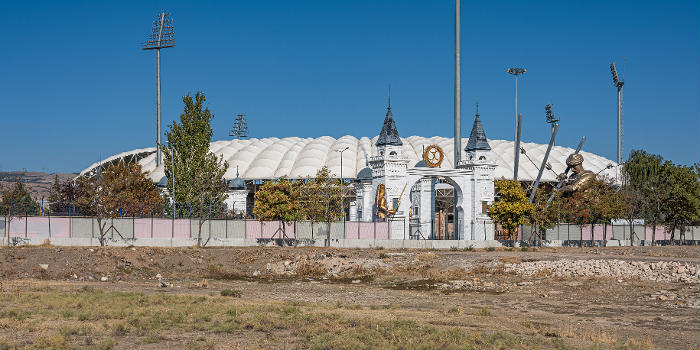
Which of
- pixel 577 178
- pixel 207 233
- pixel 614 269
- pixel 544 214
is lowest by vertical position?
pixel 614 269

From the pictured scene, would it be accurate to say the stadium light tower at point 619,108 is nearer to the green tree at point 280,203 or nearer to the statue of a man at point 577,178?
the statue of a man at point 577,178

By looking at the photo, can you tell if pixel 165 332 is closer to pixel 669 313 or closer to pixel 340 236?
pixel 669 313

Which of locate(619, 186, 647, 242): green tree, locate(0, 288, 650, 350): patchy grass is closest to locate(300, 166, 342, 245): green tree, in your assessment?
locate(619, 186, 647, 242): green tree

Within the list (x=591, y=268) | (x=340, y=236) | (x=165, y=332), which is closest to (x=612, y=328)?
(x=165, y=332)

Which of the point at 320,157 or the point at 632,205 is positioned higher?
the point at 320,157

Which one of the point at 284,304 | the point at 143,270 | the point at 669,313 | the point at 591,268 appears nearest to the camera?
the point at 669,313

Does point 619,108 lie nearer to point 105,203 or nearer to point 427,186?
point 427,186

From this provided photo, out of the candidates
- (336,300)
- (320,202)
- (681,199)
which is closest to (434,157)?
(320,202)

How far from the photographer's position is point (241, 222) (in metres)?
61.6

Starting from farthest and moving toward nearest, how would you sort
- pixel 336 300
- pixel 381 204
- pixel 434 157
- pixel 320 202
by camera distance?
pixel 434 157 → pixel 381 204 → pixel 320 202 → pixel 336 300

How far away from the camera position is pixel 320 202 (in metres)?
60.8

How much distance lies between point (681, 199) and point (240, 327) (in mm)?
64171

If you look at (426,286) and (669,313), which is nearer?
(669,313)

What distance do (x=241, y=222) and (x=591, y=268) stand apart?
99.2 feet
